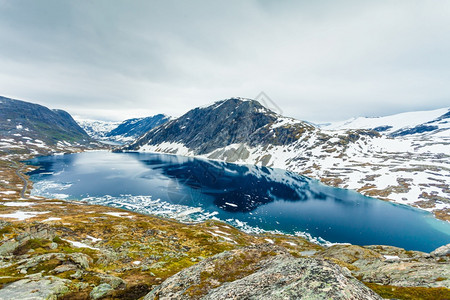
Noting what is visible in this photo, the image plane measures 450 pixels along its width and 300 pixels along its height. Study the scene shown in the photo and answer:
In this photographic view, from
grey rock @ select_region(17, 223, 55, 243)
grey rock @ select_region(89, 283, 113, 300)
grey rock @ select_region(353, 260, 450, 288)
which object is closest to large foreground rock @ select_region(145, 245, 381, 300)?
grey rock @ select_region(89, 283, 113, 300)

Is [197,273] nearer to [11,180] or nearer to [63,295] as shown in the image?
[63,295]

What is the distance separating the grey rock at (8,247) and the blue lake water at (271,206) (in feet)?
223

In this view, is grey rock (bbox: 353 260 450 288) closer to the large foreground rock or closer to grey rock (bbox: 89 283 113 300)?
the large foreground rock

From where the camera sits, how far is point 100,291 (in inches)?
583

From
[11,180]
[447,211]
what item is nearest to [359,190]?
[447,211]

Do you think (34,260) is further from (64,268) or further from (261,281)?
(261,281)

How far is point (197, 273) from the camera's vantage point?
46.3 feet

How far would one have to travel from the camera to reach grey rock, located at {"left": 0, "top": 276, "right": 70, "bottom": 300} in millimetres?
12758

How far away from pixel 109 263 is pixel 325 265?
29106 millimetres

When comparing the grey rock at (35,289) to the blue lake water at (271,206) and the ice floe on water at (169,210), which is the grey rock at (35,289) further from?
the blue lake water at (271,206)

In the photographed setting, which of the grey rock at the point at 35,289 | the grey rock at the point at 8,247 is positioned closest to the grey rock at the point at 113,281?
the grey rock at the point at 35,289

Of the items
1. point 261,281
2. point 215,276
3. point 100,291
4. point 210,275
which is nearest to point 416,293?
point 261,281

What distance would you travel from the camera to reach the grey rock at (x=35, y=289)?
41.9 ft

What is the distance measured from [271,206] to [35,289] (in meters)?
105
